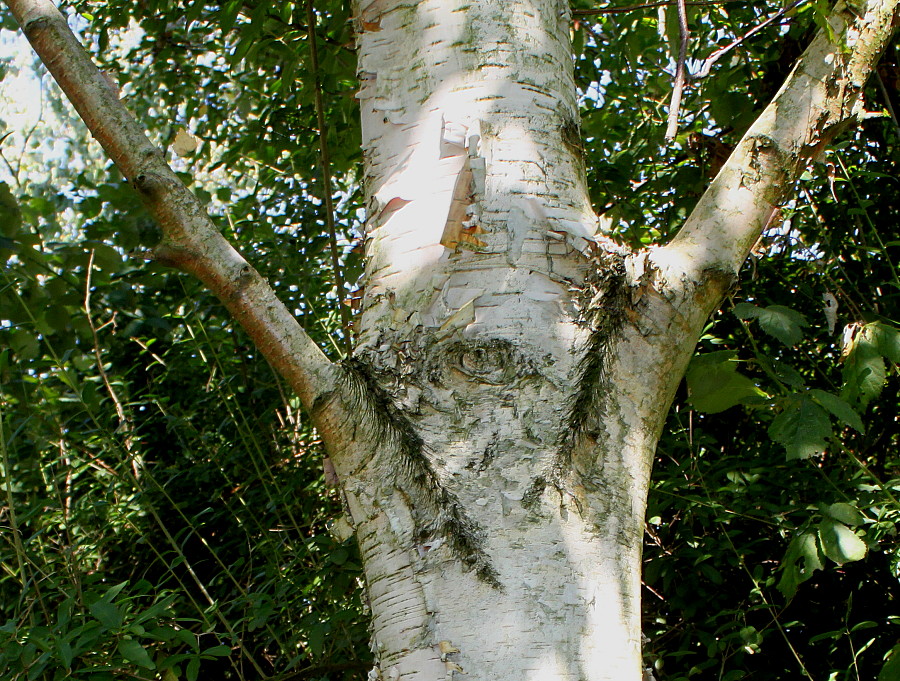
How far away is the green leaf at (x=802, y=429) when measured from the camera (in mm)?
1399

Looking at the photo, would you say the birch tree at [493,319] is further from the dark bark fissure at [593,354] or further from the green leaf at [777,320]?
the green leaf at [777,320]

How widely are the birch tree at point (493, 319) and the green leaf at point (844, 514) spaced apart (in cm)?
77

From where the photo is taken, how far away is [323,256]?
117 inches

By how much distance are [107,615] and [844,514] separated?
4.86 ft

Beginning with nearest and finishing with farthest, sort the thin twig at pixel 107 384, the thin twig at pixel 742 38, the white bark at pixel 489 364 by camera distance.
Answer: the white bark at pixel 489 364 < the thin twig at pixel 742 38 < the thin twig at pixel 107 384

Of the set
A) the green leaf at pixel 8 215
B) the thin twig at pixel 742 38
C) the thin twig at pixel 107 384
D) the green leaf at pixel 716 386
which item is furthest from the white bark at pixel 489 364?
the thin twig at pixel 107 384

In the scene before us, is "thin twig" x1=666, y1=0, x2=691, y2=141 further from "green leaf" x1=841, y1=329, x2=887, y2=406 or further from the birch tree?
"green leaf" x1=841, y1=329, x2=887, y2=406

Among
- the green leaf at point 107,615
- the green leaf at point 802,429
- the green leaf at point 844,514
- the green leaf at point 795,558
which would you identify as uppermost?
the green leaf at point 107,615

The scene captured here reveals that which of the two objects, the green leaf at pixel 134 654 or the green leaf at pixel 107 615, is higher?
the green leaf at pixel 107 615

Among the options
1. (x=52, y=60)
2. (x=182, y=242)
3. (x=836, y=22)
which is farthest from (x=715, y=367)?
(x=52, y=60)

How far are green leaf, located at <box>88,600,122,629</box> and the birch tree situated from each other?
72 centimetres

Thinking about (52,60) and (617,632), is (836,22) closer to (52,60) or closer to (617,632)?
(617,632)

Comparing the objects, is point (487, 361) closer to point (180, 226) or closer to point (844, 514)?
point (180, 226)

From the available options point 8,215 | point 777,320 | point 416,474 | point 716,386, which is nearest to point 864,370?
point 777,320
